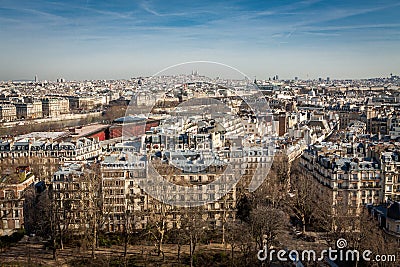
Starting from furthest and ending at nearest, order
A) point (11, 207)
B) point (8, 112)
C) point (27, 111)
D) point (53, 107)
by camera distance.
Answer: point (53, 107) → point (27, 111) → point (8, 112) → point (11, 207)

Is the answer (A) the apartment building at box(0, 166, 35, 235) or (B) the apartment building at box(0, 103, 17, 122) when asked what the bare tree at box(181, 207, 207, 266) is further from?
(B) the apartment building at box(0, 103, 17, 122)

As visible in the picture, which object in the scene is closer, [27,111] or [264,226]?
[264,226]

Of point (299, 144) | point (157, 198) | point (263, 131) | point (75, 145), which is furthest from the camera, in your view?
point (263, 131)

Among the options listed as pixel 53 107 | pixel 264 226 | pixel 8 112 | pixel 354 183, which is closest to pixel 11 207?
pixel 264 226

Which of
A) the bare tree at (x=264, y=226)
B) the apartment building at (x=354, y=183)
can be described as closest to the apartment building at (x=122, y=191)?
the bare tree at (x=264, y=226)

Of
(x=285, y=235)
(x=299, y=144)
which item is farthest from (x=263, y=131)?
(x=285, y=235)

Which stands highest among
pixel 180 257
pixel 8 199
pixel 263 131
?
pixel 263 131

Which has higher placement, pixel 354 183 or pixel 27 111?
pixel 27 111

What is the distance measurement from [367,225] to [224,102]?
14.6 metres

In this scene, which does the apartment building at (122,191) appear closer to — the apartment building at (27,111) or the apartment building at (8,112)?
the apartment building at (8,112)

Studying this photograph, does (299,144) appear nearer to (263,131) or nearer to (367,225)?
(263,131)

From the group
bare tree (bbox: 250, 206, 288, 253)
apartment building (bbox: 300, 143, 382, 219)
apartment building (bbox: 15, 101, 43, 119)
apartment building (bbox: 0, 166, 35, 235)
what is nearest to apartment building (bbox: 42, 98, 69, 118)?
apartment building (bbox: 15, 101, 43, 119)

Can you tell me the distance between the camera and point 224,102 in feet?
72.7

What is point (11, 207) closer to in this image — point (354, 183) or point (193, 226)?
point (193, 226)
